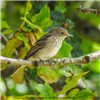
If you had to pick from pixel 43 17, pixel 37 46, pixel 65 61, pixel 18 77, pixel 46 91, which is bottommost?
pixel 18 77

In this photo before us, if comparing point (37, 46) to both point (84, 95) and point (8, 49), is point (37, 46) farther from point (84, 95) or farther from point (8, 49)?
point (84, 95)

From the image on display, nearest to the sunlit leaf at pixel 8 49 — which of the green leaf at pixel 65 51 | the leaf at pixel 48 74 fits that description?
the leaf at pixel 48 74

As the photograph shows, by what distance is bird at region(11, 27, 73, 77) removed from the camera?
8.67ft

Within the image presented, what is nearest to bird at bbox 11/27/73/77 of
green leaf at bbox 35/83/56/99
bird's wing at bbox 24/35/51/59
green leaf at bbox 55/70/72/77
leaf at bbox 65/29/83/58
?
bird's wing at bbox 24/35/51/59

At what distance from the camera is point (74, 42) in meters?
2.94

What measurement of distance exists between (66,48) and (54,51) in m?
0.16

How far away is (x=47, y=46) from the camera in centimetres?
276

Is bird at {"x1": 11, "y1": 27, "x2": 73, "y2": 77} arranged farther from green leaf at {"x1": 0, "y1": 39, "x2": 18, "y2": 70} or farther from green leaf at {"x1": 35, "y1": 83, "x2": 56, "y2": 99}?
green leaf at {"x1": 35, "y1": 83, "x2": 56, "y2": 99}

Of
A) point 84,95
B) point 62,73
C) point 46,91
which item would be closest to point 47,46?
point 62,73

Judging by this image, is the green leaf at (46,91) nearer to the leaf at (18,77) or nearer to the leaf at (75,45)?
the leaf at (18,77)

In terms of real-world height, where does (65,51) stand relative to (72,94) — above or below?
above

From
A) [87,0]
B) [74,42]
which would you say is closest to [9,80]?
[74,42]

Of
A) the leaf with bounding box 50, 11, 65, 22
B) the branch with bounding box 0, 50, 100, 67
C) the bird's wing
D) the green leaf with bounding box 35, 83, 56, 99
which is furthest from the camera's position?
the leaf with bounding box 50, 11, 65, 22

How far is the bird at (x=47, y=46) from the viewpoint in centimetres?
264
